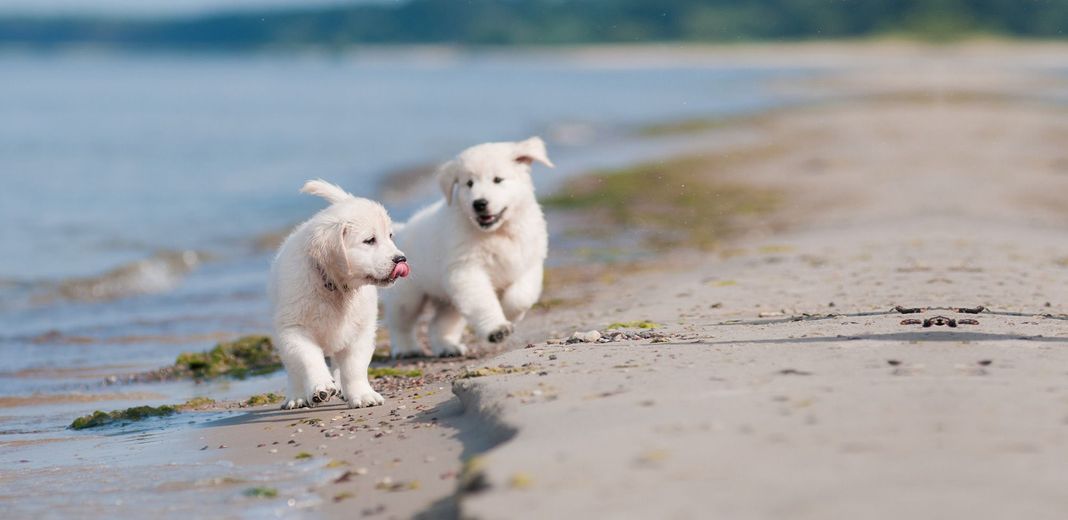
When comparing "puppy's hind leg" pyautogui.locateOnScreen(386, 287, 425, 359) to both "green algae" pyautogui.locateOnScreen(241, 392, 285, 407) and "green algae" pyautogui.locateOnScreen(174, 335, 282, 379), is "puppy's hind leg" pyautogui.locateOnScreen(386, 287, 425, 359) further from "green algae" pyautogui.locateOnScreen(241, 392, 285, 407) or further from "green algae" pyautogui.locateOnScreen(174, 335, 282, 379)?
"green algae" pyautogui.locateOnScreen(241, 392, 285, 407)

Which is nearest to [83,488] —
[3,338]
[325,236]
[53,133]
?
[325,236]

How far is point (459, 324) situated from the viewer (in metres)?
9.82

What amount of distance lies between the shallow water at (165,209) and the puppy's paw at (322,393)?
2.96 feet

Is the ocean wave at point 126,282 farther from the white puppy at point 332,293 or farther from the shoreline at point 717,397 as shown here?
the white puppy at point 332,293

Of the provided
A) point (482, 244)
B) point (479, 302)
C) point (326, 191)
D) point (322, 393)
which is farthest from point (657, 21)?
point (322, 393)

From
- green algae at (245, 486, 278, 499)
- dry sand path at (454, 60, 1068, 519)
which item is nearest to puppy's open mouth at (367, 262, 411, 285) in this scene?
dry sand path at (454, 60, 1068, 519)

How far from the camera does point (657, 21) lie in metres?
146

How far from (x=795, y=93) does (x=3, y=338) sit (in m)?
50.4

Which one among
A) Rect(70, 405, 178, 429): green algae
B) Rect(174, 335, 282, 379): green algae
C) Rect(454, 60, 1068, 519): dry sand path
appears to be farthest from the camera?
Rect(174, 335, 282, 379): green algae

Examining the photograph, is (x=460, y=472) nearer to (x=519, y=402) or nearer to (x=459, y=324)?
(x=519, y=402)

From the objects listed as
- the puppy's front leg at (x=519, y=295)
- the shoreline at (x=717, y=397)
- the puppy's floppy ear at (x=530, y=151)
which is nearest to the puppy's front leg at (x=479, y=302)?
the puppy's front leg at (x=519, y=295)

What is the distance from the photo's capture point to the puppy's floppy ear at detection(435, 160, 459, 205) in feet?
29.9

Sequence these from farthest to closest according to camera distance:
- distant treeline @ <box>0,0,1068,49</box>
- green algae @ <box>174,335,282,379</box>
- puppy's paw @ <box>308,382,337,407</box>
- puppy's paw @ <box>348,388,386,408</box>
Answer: distant treeline @ <box>0,0,1068,49</box>
green algae @ <box>174,335,282,379</box>
puppy's paw @ <box>348,388,386,408</box>
puppy's paw @ <box>308,382,337,407</box>

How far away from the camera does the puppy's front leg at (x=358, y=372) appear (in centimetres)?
762
